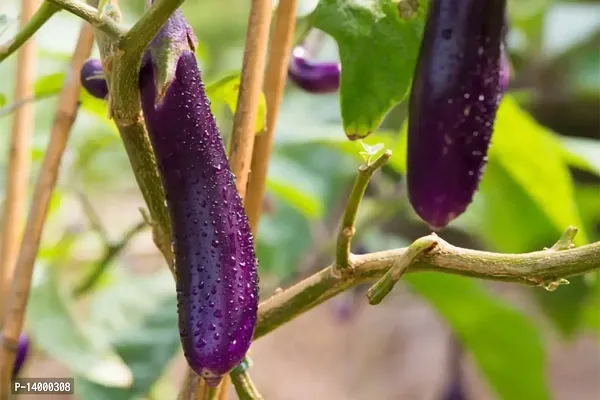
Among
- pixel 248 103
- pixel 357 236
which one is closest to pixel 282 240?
pixel 357 236

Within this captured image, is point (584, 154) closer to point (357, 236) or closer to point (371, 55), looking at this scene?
point (357, 236)

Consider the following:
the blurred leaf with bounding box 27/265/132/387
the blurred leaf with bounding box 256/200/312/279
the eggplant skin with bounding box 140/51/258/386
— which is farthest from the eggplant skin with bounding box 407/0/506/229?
the blurred leaf with bounding box 256/200/312/279

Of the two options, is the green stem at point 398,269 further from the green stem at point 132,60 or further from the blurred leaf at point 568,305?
the blurred leaf at point 568,305

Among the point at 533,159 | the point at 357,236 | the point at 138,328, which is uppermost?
the point at 533,159

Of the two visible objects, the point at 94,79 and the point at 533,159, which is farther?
the point at 533,159

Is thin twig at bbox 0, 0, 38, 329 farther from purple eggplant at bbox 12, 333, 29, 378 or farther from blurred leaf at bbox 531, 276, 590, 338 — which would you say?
blurred leaf at bbox 531, 276, 590, 338
